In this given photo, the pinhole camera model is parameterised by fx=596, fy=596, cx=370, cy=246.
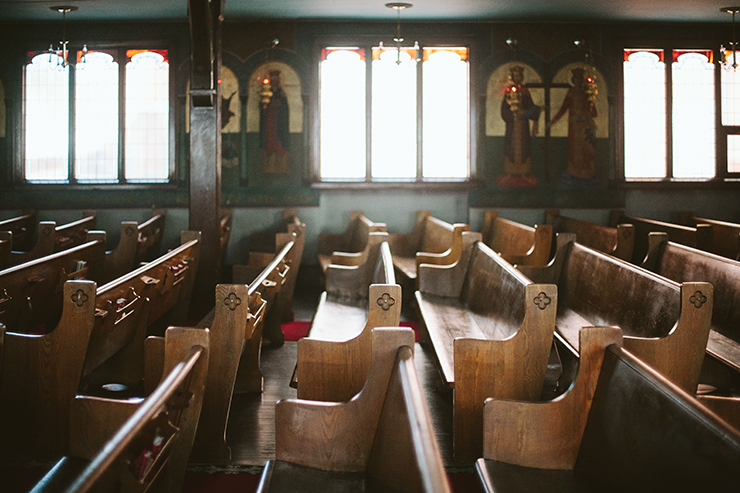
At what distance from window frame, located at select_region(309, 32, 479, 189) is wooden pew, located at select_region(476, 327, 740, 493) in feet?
18.9

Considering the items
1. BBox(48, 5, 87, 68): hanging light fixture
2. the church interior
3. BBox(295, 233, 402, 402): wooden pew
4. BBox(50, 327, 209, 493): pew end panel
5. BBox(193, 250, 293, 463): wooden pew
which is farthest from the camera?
BBox(48, 5, 87, 68): hanging light fixture

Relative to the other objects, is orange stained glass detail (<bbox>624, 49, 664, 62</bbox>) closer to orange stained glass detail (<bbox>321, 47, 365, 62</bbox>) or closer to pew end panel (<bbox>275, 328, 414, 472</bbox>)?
orange stained glass detail (<bbox>321, 47, 365, 62</bbox>)

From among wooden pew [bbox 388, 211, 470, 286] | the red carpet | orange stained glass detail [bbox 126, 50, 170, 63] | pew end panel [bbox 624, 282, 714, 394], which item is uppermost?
orange stained glass detail [bbox 126, 50, 170, 63]

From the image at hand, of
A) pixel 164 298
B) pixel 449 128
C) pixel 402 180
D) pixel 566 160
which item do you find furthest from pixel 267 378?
pixel 566 160

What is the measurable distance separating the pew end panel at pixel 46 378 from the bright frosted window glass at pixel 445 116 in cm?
574

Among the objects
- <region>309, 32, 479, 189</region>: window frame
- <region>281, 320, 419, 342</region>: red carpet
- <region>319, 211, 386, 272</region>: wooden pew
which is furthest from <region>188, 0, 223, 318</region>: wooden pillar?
<region>309, 32, 479, 189</region>: window frame

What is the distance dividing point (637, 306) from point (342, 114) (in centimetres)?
527

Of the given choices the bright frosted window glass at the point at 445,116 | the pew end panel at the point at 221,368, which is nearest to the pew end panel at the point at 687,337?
the pew end panel at the point at 221,368

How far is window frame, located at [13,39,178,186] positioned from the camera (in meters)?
7.72

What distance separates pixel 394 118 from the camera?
25.9ft

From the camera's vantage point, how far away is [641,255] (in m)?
6.58

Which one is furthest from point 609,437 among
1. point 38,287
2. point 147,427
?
point 38,287

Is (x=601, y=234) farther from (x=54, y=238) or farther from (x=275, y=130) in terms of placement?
(x=54, y=238)

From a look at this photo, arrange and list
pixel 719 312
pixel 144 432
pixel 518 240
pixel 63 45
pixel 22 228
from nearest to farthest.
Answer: pixel 144 432, pixel 719 312, pixel 518 240, pixel 63 45, pixel 22 228
